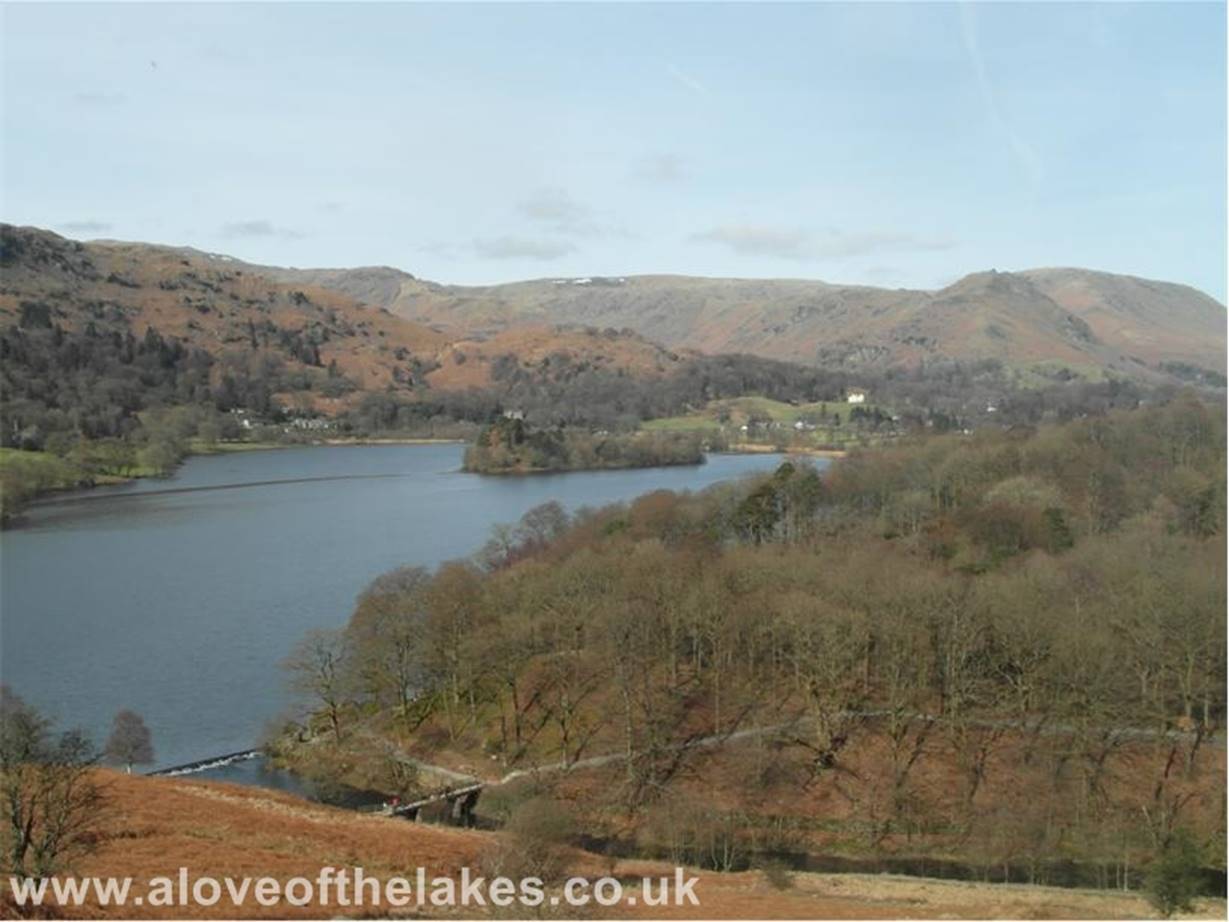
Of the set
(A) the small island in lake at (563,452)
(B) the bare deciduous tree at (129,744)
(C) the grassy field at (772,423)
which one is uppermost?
(C) the grassy field at (772,423)

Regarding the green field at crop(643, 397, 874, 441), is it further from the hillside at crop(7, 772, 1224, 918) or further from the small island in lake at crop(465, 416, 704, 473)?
the hillside at crop(7, 772, 1224, 918)

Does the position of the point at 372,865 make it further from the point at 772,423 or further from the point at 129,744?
the point at 772,423

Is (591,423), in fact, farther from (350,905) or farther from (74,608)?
(350,905)

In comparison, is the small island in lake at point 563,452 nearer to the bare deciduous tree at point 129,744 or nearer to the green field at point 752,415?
the green field at point 752,415

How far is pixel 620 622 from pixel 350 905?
16.9 meters

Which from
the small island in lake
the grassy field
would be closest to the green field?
the grassy field

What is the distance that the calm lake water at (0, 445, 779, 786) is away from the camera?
3859 centimetres

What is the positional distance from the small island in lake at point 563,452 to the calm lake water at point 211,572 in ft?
17.8

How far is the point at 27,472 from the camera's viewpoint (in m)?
A: 91.6

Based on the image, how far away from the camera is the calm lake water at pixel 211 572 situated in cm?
3859

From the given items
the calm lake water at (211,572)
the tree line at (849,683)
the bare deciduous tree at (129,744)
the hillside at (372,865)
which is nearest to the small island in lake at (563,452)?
the calm lake water at (211,572)

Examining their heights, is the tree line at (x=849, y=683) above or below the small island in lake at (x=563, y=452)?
below

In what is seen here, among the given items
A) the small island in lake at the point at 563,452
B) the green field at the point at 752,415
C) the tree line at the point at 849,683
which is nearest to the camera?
the tree line at the point at 849,683

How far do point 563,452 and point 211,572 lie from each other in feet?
220
